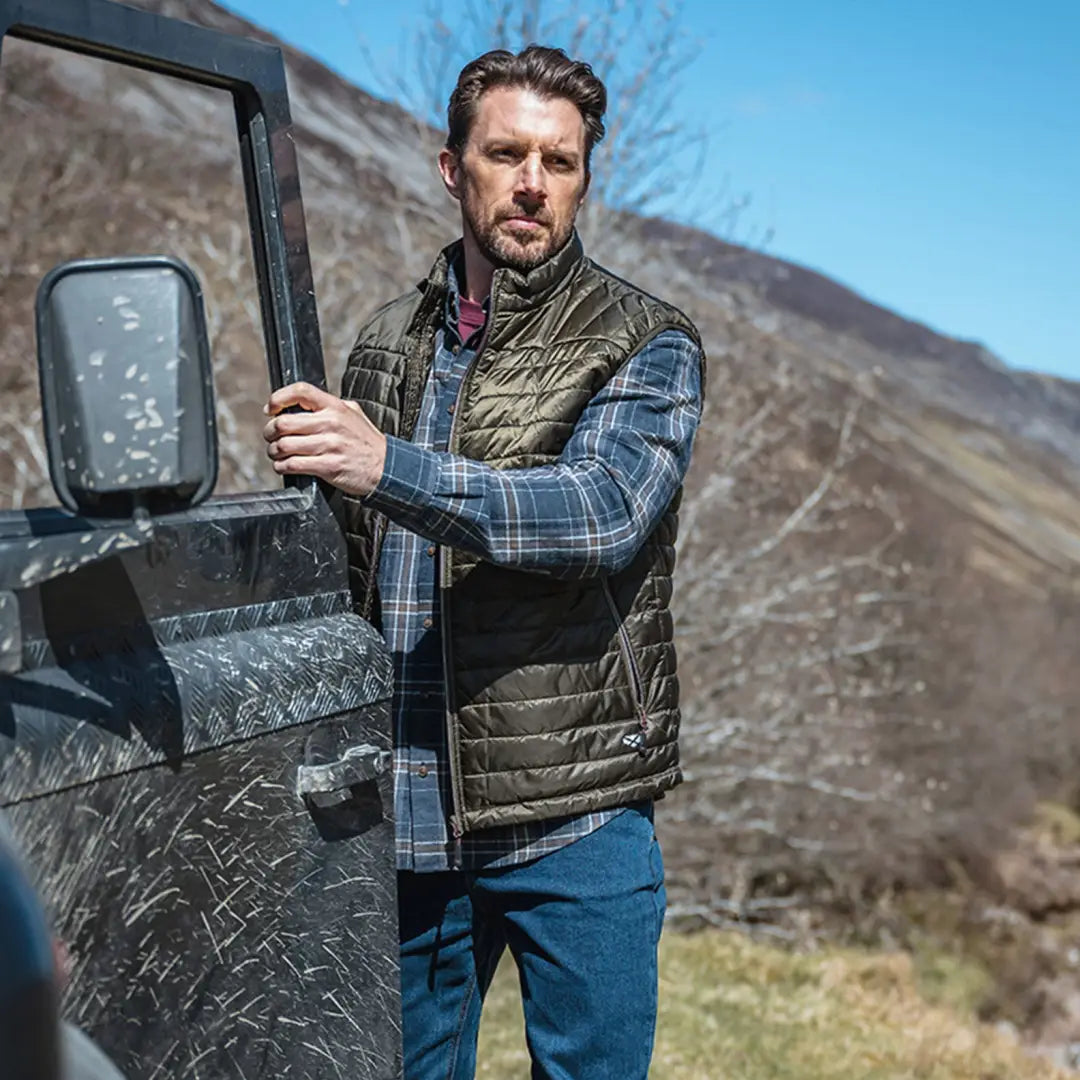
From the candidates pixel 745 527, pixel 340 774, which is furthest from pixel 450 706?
pixel 745 527

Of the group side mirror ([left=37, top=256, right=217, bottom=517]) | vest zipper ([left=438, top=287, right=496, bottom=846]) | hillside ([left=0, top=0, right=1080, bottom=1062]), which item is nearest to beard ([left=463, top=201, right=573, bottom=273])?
vest zipper ([left=438, top=287, right=496, bottom=846])

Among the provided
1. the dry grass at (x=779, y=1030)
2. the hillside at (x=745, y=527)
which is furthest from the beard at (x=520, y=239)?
the hillside at (x=745, y=527)

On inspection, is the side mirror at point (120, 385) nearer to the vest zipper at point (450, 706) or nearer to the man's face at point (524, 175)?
the vest zipper at point (450, 706)

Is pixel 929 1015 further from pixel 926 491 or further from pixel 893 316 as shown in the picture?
pixel 893 316

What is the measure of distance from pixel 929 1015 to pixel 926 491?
2152 centimetres

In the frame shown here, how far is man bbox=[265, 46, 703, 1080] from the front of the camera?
226cm

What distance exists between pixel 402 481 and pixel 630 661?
521 millimetres

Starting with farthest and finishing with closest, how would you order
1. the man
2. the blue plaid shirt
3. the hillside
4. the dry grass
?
the hillside → the dry grass → the man → the blue plaid shirt

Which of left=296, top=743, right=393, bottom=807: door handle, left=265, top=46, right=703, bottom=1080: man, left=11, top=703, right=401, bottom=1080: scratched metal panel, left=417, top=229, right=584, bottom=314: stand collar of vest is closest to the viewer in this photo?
left=11, top=703, right=401, bottom=1080: scratched metal panel

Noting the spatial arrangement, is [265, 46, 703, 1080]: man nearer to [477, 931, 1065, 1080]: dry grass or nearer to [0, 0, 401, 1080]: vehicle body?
[0, 0, 401, 1080]: vehicle body

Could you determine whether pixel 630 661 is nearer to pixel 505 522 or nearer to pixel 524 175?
pixel 505 522

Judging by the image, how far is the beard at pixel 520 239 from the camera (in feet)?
7.97

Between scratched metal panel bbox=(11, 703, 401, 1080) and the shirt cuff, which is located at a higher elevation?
the shirt cuff

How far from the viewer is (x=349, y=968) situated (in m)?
1.87
